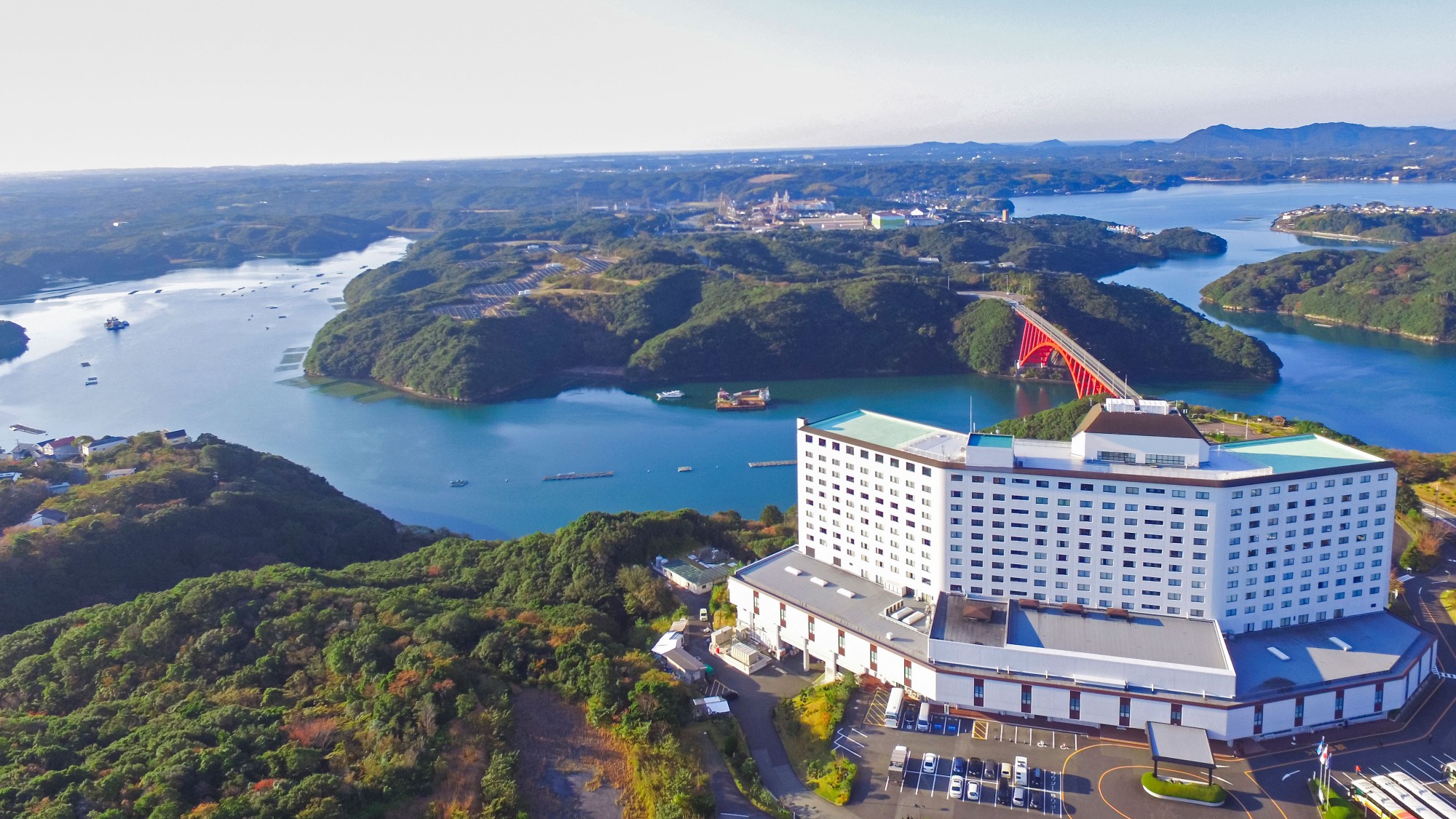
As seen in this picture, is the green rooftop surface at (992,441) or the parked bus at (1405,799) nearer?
the parked bus at (1405,799)

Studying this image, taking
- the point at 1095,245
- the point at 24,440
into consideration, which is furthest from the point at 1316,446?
the point at 1095,245

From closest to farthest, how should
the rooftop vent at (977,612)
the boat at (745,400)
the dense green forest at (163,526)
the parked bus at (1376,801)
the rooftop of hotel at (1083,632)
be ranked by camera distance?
1. the parked bus at (1376,801)
2. the rooftop of hotel at (1083,632)
3. the rooftop vent at (977,612)
4. the dense green forest at (163,526)
5. the boat at (745,400)

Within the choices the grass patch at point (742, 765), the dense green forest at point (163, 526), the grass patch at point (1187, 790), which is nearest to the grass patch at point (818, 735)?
the grass patch at point (742, 765)

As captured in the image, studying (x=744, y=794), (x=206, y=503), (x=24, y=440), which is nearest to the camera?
(x=744, y=794)

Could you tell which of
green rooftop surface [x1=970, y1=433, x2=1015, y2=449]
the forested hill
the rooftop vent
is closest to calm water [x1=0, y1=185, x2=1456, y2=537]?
the forested hill

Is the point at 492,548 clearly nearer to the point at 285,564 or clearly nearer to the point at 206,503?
the point at 285,564

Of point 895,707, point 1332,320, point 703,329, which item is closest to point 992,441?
point 895,707

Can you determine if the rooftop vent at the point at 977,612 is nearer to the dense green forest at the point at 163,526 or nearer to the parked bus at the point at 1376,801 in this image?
the parked bus at the point at 1376,801
